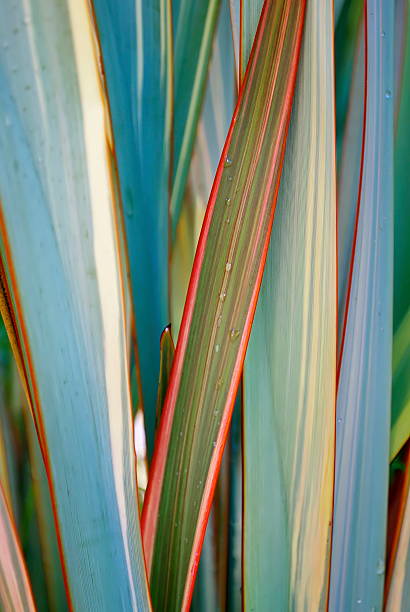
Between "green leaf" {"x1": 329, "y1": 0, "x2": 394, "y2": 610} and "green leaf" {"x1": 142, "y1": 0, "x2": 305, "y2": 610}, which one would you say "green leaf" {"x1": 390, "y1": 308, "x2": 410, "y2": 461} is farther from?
"green leaf" {"x1": 142, "y1": 0, "x2": 305, "y2": 610}

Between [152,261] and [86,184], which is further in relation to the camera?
[152,261]

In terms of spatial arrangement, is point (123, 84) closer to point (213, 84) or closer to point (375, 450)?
point (213, 84)

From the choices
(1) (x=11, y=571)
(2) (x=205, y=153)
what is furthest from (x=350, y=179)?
(1) (x=11, y=571)

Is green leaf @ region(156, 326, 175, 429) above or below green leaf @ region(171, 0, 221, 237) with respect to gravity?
below

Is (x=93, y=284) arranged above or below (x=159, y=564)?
above

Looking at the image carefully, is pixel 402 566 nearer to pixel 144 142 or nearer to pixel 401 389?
pixel 401 389

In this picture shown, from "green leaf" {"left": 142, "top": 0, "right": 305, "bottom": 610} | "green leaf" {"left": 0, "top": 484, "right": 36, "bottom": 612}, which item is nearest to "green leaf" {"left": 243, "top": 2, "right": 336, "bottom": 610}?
Result: "green leaf" {"left": 142, "top": 0, "right": 305, "bottom": 610}

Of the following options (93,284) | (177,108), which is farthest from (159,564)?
(177,108)
